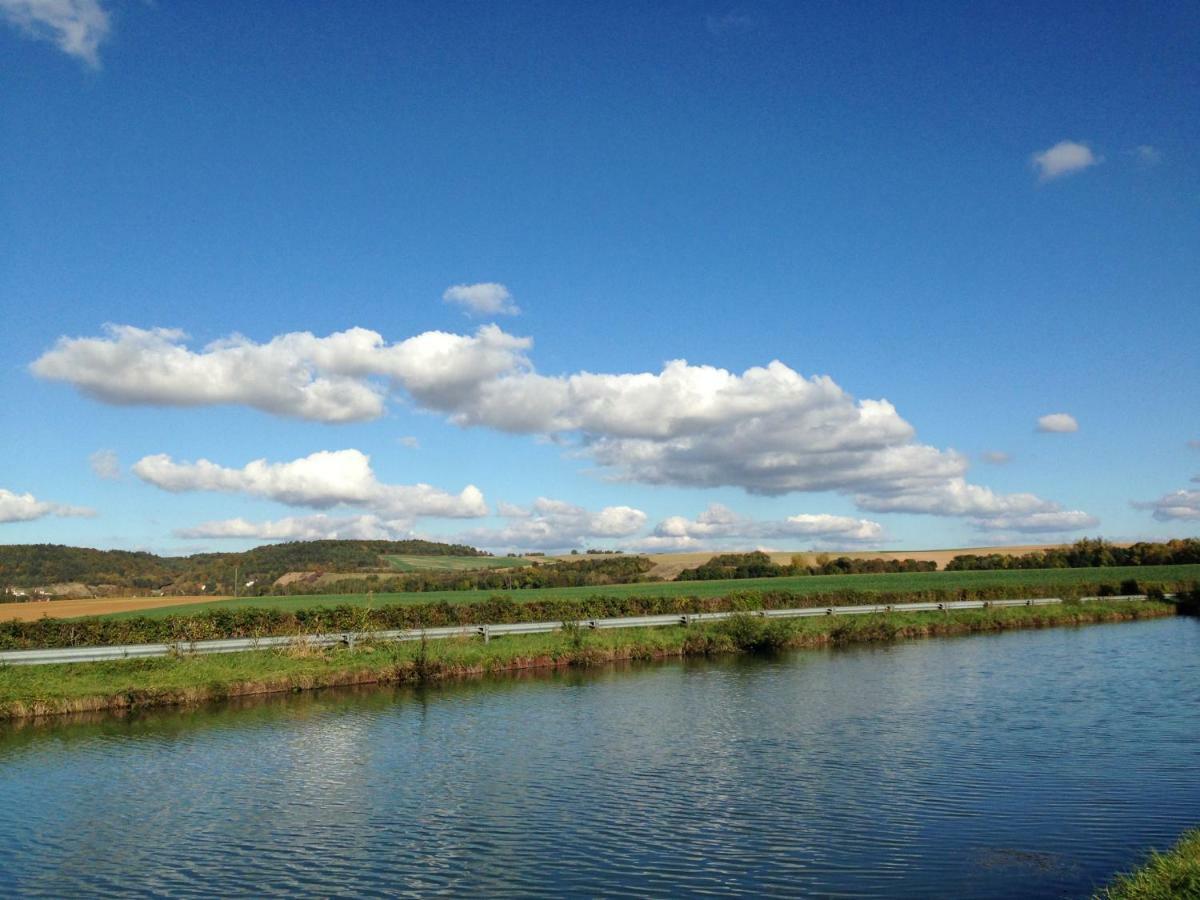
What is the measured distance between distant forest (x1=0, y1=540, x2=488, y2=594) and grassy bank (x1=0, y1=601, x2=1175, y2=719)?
330ft

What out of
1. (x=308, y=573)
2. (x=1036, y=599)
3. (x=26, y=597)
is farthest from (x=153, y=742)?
(x=308, y=573)

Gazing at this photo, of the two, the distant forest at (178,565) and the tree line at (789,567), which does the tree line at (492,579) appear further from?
the distant forest at (178,565)

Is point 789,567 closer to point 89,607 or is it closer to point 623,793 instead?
point 89,607

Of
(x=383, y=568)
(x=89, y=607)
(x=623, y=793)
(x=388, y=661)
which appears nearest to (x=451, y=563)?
(x=383, y=568)

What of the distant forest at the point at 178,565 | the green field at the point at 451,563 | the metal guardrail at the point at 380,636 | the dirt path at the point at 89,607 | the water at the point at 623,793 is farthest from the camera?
the green field at the point at 451,563

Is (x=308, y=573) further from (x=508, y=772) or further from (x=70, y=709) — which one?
(x=508, y=772)

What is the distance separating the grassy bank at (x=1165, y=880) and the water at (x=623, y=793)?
85cm

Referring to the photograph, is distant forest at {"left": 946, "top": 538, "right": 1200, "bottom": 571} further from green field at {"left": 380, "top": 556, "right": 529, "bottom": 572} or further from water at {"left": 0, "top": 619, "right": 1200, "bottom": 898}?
water at {"left": 0, "top": 619, "right": 1200, "bottom": 898}

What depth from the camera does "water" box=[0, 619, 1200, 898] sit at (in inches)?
518

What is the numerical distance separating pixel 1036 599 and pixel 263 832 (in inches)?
2401

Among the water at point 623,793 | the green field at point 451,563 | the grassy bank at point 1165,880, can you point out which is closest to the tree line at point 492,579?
the green field at point 451,563

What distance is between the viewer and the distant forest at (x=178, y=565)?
130 metres

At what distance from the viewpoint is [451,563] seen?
142125 millimetres

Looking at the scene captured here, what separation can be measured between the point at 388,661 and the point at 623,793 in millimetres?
21849
